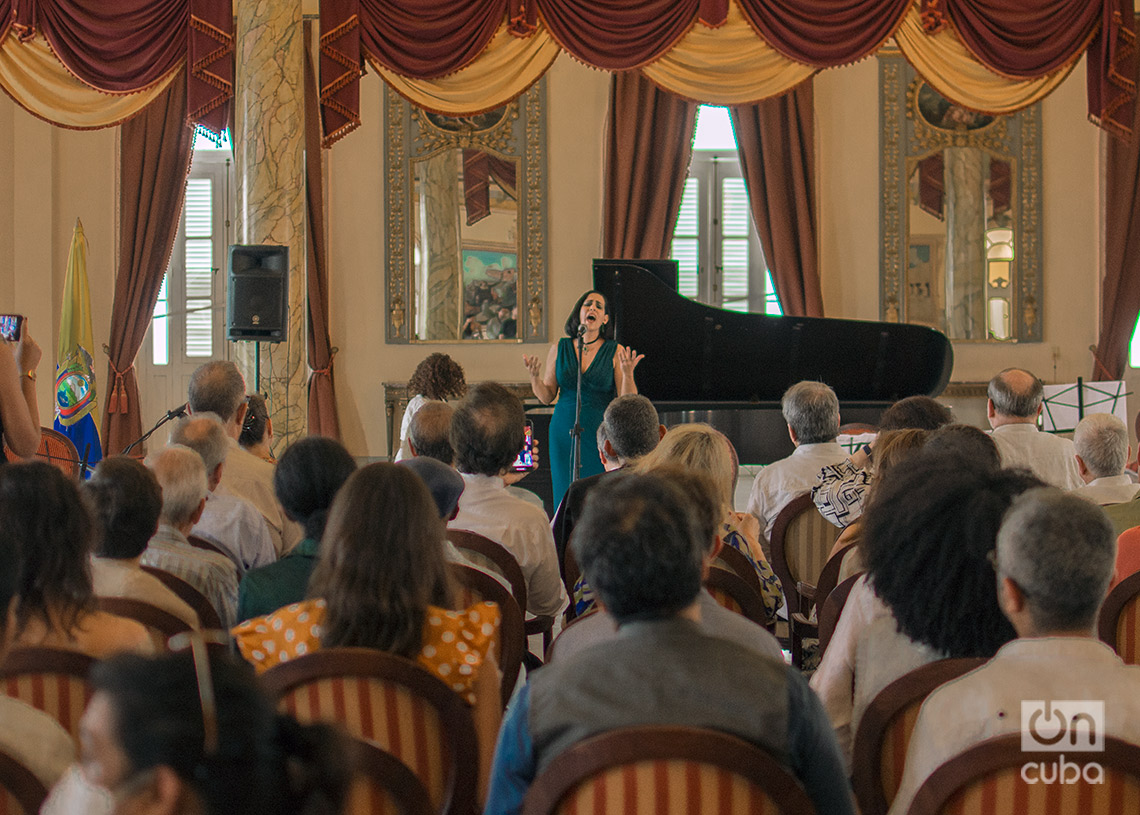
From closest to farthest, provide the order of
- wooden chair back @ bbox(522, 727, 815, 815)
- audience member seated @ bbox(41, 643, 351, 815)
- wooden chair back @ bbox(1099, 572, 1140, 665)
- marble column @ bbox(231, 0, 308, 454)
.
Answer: audience member seated @ bbox(41, 643, 351, 815) → wooden chair back @ bbox(522, 727, 815, 815) → wooden chair back @ bbox(1099, 572, 1140, 665) → marble column @ bbox(231, 0, 308, 454)

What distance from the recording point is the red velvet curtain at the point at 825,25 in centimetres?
677

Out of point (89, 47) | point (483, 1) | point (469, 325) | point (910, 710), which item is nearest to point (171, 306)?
point (469, 325)

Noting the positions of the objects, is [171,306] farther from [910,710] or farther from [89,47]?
[910,710]

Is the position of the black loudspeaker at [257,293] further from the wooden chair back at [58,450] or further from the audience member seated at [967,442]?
the audience member seated at [967,442]

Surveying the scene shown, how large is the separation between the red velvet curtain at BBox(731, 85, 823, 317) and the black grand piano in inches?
84.9

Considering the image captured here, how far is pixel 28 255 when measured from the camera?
9039mm

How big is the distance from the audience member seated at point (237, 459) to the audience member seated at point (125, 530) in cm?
92

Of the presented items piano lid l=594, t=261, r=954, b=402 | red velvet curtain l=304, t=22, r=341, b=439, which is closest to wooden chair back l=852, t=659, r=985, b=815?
piano lid l=594, t=261, r=954, b=402

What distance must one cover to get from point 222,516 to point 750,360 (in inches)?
169

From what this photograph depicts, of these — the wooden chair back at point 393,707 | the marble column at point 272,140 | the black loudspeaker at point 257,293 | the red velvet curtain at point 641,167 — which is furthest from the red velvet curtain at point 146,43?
the wooden chair back at point 393,707

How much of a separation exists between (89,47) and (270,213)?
1.48 metres

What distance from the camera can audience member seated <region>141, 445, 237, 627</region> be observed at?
8.60ft

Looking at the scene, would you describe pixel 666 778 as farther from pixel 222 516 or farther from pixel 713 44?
pixel 713 44

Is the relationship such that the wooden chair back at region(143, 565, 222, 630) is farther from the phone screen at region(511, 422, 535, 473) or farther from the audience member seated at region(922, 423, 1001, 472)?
the phone screen at region(511, 422, 535, 473)
